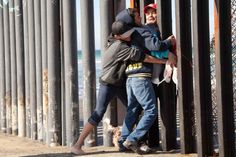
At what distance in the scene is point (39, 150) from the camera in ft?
20.3

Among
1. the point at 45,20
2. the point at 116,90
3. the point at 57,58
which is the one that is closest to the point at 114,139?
the point at 116,90

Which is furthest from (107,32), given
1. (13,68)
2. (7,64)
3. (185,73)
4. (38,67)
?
(7,64)

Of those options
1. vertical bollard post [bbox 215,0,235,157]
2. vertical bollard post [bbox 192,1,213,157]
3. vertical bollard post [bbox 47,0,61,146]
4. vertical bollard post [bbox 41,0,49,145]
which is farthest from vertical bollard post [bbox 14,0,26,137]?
vertical bollard post [bbox 215,0,235,157]

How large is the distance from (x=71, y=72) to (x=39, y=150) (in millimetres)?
925

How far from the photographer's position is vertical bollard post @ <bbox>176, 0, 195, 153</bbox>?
505cm

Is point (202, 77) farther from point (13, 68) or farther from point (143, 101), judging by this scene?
point (13, 68)

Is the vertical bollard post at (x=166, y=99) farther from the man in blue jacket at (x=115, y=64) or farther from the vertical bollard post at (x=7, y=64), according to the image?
the vertical bollard post at (x=7, y=64)

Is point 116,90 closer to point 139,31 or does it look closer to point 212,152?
point 139,31

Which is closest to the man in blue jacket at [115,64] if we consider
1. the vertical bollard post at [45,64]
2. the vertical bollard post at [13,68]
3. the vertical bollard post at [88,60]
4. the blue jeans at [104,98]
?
the blue jeans at [104,98]

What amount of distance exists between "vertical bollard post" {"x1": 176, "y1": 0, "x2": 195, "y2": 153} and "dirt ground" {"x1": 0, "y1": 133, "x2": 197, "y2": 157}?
0.19 metres

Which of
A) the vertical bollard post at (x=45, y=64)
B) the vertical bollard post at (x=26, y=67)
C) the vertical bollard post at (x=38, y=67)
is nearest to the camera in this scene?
the vertical bollard post at (x=45, y=64)

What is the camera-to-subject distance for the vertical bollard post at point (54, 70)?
6406 mm

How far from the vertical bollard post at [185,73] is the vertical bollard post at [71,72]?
1.52 metres

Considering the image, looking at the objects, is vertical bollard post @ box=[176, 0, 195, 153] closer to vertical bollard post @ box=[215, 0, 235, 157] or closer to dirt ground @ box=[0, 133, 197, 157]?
dirt ground @ box=[0, 133, 197, 157]
